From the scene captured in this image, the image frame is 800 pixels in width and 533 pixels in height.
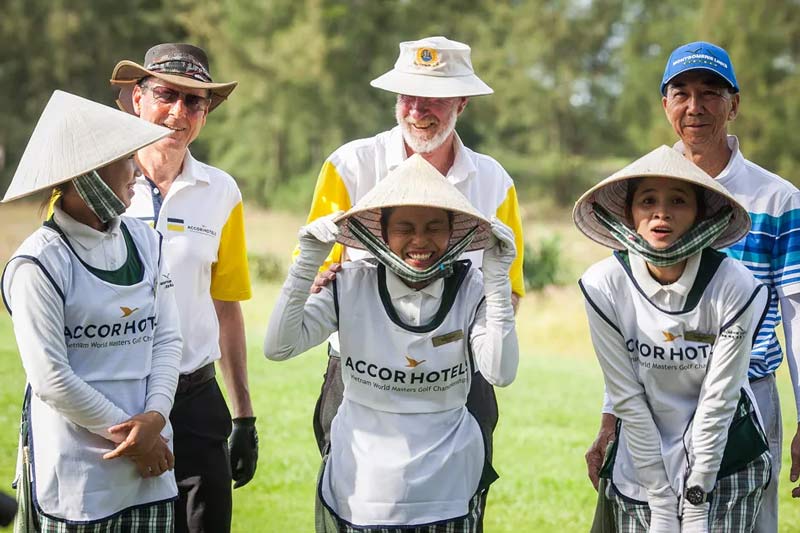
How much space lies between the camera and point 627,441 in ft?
10.8

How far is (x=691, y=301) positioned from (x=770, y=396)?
697mm

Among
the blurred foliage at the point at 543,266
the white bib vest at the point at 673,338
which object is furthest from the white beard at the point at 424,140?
the blurred foliage at the point at 543,266

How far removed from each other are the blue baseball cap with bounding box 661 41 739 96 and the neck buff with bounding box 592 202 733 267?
63cm

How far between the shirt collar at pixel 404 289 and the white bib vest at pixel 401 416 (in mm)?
18

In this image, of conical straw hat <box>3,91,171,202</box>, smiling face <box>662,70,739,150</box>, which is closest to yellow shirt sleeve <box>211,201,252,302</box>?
conical straw hat <box>3,91,171,202</box>

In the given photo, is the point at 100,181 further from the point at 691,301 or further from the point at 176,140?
the point at 691,301

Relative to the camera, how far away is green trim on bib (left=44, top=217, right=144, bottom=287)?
3088 millimetres

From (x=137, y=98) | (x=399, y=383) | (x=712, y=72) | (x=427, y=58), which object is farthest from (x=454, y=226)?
(x=137, y=98)

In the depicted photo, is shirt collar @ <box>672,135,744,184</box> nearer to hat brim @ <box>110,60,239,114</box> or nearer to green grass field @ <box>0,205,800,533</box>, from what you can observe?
hat brim @ <box>110,60,239,114</box>

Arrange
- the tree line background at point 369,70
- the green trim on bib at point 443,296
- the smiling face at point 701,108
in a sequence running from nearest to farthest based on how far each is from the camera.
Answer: the green trim on bib at point 443,296
the smiling face at point 701,108
the tree line background at point 369,70

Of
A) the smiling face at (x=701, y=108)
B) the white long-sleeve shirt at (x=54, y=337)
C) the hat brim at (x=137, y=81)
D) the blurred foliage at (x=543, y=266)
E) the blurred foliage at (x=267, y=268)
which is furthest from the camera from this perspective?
the blurred foliage at (x=267, y=268)

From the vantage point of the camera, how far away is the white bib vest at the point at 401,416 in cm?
308

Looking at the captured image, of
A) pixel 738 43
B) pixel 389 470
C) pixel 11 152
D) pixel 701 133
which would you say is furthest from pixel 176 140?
pixel 11 152

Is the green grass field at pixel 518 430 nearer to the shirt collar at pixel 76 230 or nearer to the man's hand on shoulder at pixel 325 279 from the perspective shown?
the man's hand on shoulder at pixel 325 279
